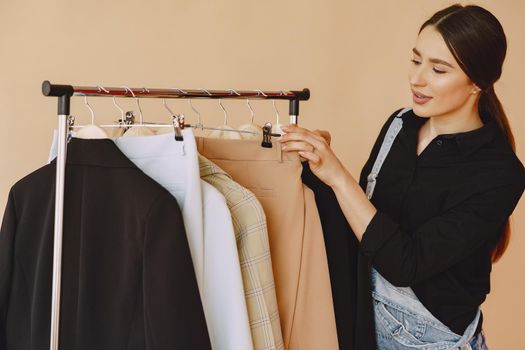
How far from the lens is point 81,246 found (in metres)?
1.42

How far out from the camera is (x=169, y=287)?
133cm

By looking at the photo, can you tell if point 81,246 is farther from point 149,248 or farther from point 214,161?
point 214,161

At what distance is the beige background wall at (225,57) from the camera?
280cm

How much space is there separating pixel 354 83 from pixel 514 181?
1.41 m

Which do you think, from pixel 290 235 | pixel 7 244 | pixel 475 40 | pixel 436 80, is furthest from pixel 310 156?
pixel 7 244

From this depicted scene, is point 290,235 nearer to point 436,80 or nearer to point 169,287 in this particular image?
point 169,287

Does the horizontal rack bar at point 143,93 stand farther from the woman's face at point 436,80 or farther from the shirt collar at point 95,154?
the woman's face at point 436,80

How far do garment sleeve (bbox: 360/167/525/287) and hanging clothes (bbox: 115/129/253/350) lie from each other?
1.33 feet

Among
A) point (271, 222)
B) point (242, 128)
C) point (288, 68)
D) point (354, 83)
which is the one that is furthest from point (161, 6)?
point (271, 222)

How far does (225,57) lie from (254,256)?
1621 mm

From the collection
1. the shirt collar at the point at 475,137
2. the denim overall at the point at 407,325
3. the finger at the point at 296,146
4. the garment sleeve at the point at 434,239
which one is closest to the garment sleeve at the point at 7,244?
the finger at the point at 296,146

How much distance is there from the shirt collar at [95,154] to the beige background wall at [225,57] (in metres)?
1.47

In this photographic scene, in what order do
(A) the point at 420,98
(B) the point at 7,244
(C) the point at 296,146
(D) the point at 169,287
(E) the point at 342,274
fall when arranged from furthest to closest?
1. (A) the point at 420,98
2. (E) the point at 342,274
3. (C) the point at 296,146
4. (B) the point at 7,244
5. (D) the point at 169,287

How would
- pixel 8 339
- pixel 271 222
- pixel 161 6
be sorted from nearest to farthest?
pixel 8 339 < pixel 271 222 < pixel 161 6
